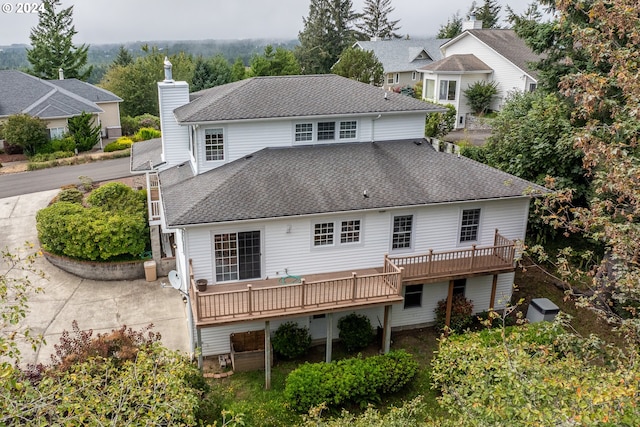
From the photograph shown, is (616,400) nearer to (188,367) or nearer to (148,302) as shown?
(188,367)

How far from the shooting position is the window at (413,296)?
57.8 ft

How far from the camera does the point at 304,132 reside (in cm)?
1902

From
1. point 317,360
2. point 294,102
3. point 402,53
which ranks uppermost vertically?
point 402,53

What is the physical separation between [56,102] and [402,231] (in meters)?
35.4

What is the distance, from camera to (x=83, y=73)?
65.8 meters

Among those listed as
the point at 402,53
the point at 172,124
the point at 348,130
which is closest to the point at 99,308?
the point at 172,124

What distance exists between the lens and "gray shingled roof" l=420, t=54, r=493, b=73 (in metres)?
40.4

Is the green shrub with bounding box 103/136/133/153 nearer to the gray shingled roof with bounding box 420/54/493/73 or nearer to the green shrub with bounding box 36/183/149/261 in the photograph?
the green shrub with bounding box 36/183/149/261

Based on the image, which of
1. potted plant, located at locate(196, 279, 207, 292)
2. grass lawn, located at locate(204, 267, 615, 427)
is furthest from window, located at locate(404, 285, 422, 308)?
potted plant, located at locate(196, 279, 207, 292)

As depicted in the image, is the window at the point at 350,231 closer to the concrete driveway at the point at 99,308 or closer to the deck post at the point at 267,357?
the deck post at the point at 267,357

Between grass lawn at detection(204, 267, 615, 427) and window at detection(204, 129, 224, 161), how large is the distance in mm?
7441

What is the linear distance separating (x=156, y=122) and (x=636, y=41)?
42.7 meters

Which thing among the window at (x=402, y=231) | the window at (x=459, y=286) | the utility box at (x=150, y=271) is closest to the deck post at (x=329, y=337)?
the window at (x=402, y=231)

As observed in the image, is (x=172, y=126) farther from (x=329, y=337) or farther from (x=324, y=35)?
(x=324, y=35)
